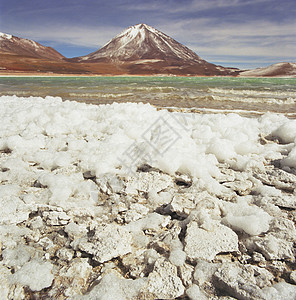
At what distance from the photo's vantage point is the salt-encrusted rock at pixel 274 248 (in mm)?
1395

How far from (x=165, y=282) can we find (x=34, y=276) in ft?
2.50

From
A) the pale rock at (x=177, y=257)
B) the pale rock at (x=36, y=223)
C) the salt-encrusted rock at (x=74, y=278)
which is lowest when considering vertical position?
the salt-encrusted rock at (x=74, y=278)

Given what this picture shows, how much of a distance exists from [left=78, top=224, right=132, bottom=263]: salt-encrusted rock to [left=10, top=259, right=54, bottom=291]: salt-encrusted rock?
23 centimetres

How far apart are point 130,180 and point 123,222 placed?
0.54 metres

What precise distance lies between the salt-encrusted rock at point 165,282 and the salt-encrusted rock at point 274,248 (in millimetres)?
614

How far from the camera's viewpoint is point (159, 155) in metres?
2.47

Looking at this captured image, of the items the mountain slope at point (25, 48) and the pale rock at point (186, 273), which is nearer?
the pale rock at point (186, 273)

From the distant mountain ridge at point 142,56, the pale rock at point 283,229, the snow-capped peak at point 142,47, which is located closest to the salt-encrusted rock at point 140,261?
the pale rock at point 283,229

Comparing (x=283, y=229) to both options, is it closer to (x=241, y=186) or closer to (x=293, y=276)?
(x=293, y=276)

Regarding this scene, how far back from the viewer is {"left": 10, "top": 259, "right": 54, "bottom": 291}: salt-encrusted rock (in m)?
1.22

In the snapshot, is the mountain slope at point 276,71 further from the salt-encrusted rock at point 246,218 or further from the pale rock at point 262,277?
the pale rock at point 262,277

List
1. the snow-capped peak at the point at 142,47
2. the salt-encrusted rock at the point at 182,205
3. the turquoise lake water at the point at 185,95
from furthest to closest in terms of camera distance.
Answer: the snow-capped peak at the point at 142,47 < the turquoise lake water at the point at 185,95 < the salt-encrusted rock at the point at 182,205

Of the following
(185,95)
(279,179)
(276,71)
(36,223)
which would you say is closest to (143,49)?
(276,71)

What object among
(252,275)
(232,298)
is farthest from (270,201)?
(232,298)
